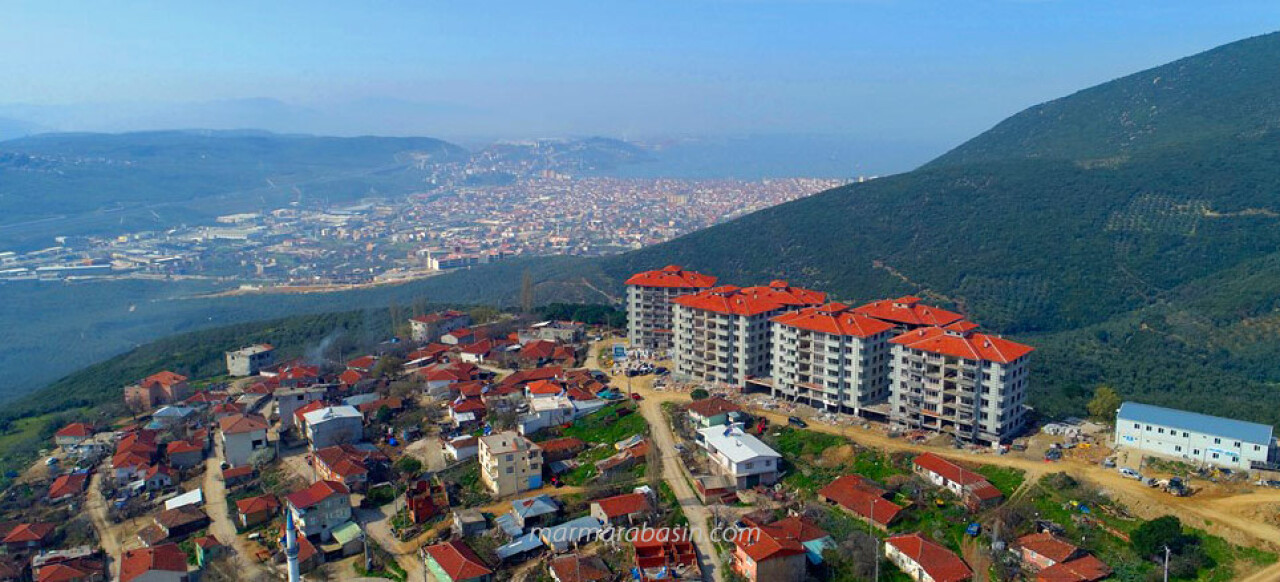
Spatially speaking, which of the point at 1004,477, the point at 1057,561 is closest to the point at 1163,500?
the point at 1004,477

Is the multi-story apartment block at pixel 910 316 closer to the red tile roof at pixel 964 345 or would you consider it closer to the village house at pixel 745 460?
the red tile roof at pixel 964 345

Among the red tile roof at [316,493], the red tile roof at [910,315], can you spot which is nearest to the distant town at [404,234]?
the red tile roof at [316,493]

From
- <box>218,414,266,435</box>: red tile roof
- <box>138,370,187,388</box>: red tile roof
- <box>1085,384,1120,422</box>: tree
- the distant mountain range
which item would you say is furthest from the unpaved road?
<box>138,370,187,388</box>: red tile roof

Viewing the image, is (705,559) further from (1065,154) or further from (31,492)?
(1065,154)

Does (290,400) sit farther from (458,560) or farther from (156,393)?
(458,560)

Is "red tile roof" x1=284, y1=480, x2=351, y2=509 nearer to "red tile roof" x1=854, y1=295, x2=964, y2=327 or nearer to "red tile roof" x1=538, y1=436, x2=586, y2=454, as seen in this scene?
"red tile roof" x1=538, y1=436, x2=586, y2=454
